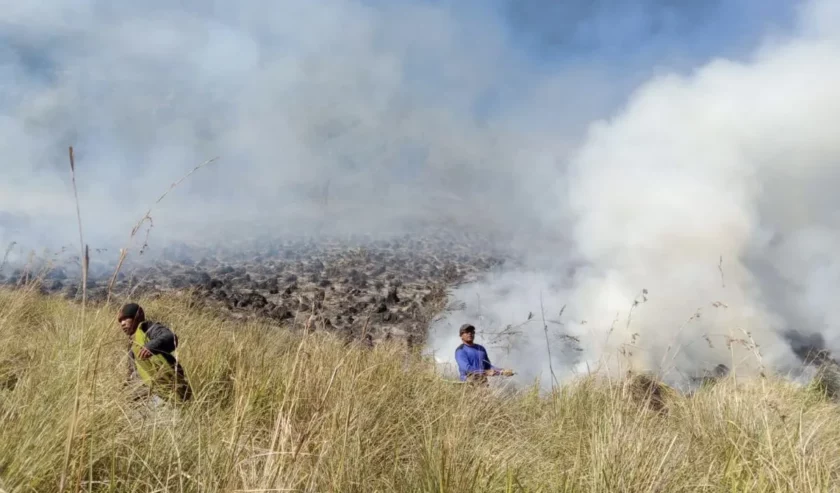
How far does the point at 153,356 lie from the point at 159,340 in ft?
0.99

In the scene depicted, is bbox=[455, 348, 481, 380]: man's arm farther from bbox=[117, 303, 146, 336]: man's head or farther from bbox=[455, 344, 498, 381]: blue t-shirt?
bbox=[117, 303, 146, 336]: man's head

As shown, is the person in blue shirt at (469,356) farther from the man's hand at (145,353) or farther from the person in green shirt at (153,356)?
the man's hand at (145,353)

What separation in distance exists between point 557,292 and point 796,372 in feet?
17.4

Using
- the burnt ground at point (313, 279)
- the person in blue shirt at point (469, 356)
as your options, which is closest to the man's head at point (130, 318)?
the person in blue shirt at point (469, 356)

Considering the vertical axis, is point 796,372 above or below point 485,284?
below

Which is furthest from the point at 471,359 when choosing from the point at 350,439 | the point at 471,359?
the point at 350,439

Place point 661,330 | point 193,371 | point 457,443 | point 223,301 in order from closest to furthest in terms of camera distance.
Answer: point 457,443 → point 193,371 → point 661,330 → point 223,301

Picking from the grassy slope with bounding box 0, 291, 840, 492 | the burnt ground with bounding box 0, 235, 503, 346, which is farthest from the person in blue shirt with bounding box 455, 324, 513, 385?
the burnt ground with bounding box 0, 235, 503, 346

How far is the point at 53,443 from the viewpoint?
7.16ft

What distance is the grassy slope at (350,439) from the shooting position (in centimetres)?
219

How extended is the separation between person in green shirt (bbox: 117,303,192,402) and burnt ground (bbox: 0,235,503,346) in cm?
453

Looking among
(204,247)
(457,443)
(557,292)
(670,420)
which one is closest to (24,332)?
(457,443)

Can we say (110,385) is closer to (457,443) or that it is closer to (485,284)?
(457,443)

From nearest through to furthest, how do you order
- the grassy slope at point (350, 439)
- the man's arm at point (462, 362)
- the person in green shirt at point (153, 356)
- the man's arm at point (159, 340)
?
the grassy slope at point (350, 439) → the person in green shirt at point (153, 356) → the man's arm at point (159, 340) → the man's arm at point (462, 362)
